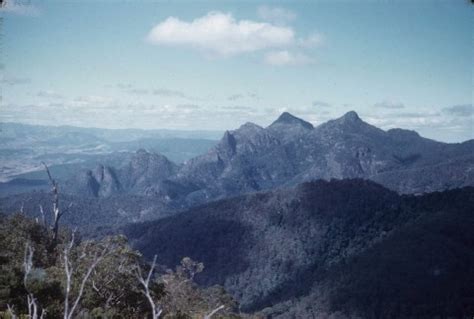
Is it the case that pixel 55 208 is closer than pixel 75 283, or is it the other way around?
pixel 75 283

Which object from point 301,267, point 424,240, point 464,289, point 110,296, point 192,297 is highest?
point 110,296

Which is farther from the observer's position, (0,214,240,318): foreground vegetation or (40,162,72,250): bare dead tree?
(40,162,72,250): bare dead tree

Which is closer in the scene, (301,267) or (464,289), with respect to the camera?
(464,289)

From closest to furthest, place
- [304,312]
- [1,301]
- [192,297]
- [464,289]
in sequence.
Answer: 1. [1,301]
2. [192,297]
3. [464,289]
4. [304,312]

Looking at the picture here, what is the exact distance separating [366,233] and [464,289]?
68.7m

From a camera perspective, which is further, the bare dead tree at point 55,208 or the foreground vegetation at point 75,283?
the bare dead tree at point 55,208

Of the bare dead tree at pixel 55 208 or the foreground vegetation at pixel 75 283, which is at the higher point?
the bare dead tree at pixel 55 208

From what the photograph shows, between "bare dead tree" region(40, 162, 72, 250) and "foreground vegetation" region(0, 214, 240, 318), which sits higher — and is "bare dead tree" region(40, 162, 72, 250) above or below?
above

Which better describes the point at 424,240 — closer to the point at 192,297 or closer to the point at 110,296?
the point at 192,297

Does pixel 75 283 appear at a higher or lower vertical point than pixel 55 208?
lower

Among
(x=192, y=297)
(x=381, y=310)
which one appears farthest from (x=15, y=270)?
(x=381, y=310)

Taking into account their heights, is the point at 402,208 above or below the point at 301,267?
above

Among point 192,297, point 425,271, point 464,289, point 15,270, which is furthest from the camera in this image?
point 425,271

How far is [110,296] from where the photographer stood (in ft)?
105
